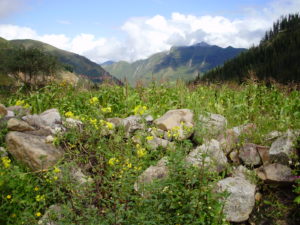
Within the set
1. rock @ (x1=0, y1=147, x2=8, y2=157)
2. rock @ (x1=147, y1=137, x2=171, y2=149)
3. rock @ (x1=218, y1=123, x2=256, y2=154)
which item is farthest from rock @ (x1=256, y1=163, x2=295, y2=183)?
rock @ (x1=0, y1=147, x2=8, y2=157)

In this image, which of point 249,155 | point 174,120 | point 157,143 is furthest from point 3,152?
point 249,155

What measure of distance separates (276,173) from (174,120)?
7.13ft

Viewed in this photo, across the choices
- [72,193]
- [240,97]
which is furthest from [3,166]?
[240,97]

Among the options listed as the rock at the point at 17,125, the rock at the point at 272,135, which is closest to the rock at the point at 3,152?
the rock at the point at 17,125

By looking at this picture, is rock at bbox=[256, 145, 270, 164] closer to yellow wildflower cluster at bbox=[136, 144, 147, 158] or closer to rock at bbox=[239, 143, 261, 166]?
rock at bbox=[239, 143, 261, 166]

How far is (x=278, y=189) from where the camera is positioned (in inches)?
171

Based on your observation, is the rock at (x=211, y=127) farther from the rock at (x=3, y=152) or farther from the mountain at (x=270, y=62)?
the mountain at (x=270, y=62)

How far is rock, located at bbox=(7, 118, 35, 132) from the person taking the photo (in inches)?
210

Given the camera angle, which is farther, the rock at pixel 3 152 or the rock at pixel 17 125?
the rock at pixel 17 125

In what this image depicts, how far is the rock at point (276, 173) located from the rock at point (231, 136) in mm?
694

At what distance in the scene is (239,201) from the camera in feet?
12.7

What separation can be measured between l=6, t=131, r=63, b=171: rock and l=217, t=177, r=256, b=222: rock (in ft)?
9.53

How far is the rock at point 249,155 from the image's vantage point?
4645 millimetres

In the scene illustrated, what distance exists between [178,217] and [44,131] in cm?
365
